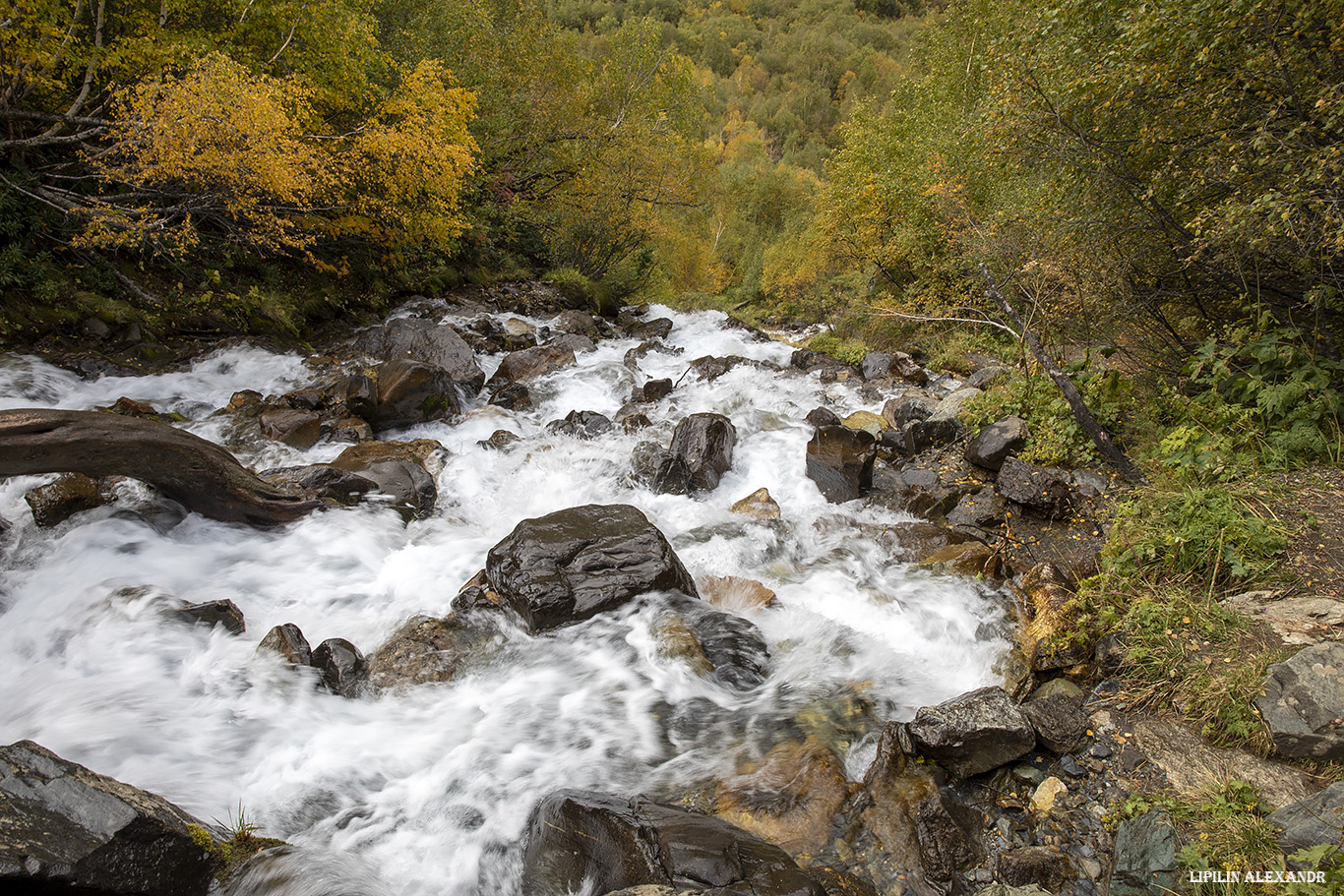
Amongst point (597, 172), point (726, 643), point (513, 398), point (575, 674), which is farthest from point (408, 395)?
point (597, 172)

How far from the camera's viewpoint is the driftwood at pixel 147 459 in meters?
5.21

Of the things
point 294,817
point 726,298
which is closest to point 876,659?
point 294,817

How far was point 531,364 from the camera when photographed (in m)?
13.4

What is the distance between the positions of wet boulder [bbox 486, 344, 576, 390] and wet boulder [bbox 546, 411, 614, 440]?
243cm

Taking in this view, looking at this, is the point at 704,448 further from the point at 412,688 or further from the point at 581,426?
the point at 412,688

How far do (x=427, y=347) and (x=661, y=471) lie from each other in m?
6.50

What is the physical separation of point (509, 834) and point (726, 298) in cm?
3760

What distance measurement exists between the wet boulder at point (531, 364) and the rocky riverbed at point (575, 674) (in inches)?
134

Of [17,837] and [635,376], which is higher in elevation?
[17,837]

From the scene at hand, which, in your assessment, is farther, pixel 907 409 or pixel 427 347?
pixel 427 347

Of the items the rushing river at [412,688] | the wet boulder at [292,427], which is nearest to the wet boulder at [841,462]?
the rushing river at [412,688]

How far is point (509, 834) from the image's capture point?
3.75m

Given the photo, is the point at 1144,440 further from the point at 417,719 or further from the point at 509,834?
the point at 417,719

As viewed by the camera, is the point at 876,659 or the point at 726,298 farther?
the point at 726,298
